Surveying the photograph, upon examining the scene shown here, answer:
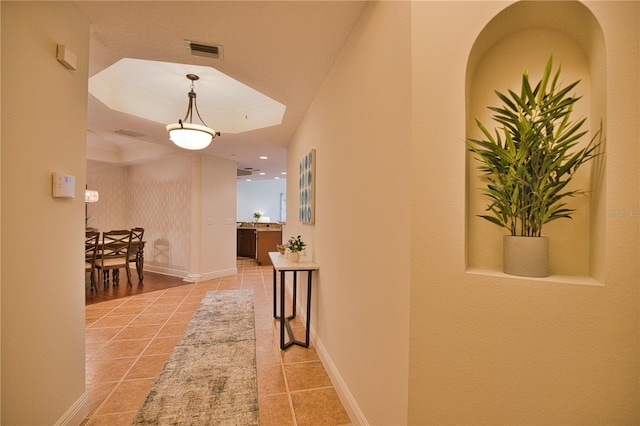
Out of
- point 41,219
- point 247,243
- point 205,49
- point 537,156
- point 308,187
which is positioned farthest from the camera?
point 247,243

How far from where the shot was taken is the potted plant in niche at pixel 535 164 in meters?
1.06

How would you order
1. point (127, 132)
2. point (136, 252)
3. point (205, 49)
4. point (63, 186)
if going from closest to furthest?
→ 1. point (63, 186)
2. point (205, 49)
3. point (127, 132)
4. point (136, 252)

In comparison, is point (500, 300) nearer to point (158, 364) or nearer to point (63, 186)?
point (63, 186)

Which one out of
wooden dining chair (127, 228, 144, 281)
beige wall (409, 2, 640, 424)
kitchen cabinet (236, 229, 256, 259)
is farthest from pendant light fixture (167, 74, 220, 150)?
kitchen cabinet (236, 229, 256, 259)

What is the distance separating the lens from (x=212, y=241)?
5707mm

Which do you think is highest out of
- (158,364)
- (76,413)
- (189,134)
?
(189,134)

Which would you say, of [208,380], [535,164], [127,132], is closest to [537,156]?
[535,164]

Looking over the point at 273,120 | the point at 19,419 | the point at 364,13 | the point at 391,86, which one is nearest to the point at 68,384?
the point at 19,419

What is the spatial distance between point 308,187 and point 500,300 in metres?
2.18

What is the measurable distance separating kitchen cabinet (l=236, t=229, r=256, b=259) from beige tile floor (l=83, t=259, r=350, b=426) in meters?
4.27

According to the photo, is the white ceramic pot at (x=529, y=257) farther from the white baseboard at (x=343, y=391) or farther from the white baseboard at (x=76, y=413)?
the white baseboard at (x=76, y=413)

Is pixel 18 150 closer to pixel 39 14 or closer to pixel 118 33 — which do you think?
pixel 39 14

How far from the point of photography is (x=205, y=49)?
2.12 meters

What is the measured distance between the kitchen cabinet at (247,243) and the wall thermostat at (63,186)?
6.90m
